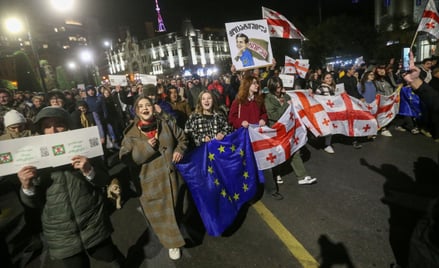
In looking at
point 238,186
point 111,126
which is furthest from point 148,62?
point 238,186

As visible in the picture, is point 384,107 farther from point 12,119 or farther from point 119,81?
point 119,81

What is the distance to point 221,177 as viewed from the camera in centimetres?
361

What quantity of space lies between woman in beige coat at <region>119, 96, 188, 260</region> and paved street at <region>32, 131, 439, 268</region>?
41 centimetres

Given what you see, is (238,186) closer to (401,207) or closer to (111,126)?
(401,207)

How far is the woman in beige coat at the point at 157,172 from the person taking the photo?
3004mm

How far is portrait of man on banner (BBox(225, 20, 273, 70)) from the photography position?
547 centimetres

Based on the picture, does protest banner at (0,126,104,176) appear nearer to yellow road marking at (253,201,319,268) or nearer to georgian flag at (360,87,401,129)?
yellow road marking at (253,201,319,268)

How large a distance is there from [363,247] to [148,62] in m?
105

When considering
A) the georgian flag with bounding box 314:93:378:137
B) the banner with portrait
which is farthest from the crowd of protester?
the banner with portrait

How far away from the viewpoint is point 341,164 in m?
5.40

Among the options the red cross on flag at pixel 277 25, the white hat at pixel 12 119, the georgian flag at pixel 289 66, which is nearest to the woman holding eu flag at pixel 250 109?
the red cross on flag at pixel 277 25

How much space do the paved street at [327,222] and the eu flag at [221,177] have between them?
1.02ft

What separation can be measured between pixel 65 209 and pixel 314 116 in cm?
527

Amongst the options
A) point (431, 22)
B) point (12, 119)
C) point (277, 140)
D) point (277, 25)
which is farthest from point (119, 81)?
point (431, 22)
